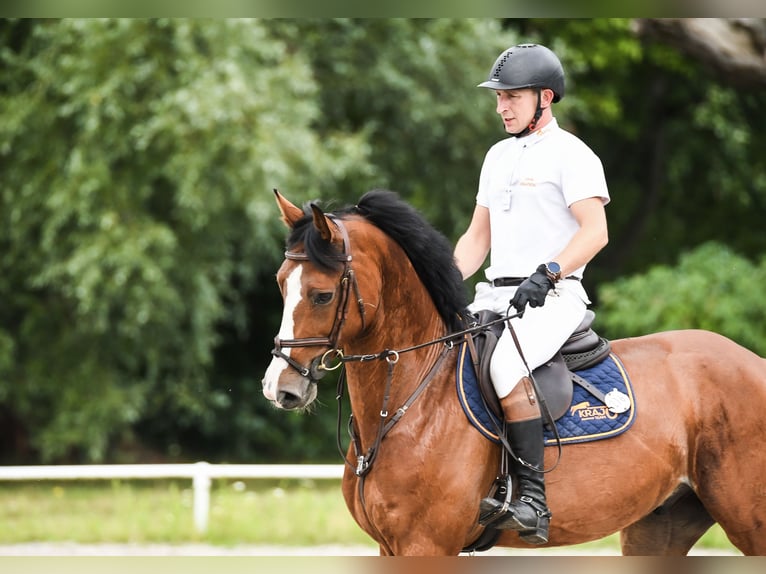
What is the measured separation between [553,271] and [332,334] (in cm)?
93

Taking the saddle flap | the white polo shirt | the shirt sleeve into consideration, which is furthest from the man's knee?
the shirt sleeve

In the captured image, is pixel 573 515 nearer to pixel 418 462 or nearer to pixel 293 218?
pixel 418 462

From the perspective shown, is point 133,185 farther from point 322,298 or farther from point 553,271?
point 553,271

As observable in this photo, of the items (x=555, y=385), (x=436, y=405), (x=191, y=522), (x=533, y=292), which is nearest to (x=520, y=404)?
(x=555, y=385)

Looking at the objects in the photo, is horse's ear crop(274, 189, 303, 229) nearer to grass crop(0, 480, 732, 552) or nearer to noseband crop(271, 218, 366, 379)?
noseband crop(271, 218, 366, 379)

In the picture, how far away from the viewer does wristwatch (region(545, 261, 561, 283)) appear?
399cm

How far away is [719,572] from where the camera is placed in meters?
2.46

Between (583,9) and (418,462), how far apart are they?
78.4 inches

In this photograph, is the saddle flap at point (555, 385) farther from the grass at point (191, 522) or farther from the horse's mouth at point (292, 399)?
the grass at point (191, 522)

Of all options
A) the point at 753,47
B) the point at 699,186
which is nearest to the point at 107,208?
the point at 753,47

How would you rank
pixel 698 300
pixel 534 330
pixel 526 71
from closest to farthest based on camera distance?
pixel 534 330 < pixel 526 71 < pixel 698 300

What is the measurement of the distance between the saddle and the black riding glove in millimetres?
338

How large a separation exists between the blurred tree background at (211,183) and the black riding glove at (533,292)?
7.49 meters

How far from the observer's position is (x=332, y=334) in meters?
3.81
